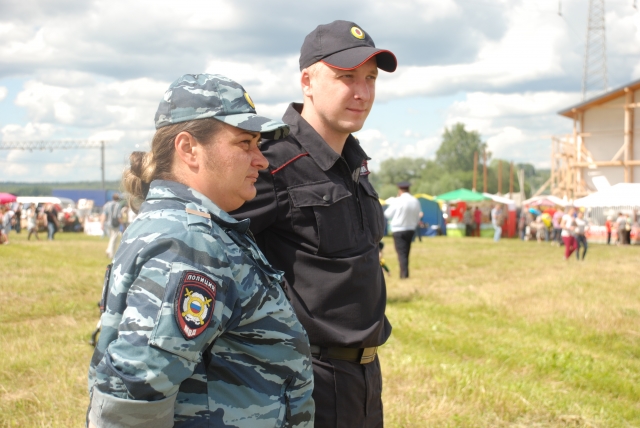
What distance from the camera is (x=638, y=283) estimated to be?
41.0ft

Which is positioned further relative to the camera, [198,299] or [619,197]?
[619,197]

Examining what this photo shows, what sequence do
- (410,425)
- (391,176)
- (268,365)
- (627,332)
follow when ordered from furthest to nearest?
(391,176) → (627,332) → (410,425) → (268,365)

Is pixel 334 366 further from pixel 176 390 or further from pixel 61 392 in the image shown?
pixel 61 392

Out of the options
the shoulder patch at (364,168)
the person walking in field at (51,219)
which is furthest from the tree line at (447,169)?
the shoulder patch at (364,168)

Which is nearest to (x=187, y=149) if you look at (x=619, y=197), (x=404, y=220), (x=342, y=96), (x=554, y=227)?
(x=342, y=96)

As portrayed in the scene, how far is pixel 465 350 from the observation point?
730cm

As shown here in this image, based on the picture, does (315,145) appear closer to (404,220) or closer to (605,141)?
(404,220)

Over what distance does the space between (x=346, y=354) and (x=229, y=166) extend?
1.09m

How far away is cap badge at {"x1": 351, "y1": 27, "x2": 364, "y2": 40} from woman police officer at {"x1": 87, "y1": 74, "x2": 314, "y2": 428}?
926 mm

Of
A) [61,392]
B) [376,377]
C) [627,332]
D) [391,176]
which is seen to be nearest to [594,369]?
[627,332]

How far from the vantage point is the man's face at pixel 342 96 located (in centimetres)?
279

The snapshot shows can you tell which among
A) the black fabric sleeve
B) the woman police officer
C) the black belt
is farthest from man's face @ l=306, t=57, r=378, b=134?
the black belt

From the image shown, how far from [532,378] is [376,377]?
13.4 feet

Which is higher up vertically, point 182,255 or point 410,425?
point 182,255
